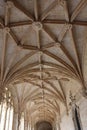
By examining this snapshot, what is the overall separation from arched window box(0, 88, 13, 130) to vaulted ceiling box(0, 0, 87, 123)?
117 centimetres

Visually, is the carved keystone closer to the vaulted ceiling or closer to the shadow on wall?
the vaulted ceiling

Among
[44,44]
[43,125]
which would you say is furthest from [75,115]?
[43,125]

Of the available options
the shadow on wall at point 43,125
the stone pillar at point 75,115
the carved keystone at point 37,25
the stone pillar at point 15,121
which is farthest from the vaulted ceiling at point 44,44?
the shadow on wall at point 43,125

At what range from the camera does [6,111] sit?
47.8 feet

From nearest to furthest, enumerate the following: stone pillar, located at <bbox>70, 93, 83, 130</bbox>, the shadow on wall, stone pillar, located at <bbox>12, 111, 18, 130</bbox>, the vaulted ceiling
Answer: the vaulted ceiling, stone pillar, located at <bbox>70, 93, 83, 130</bbox>, stone pillar, located at <bbox>12, 111, 18, 130</bbox>, the shadow on wall

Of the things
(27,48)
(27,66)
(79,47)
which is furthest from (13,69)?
(79,47)

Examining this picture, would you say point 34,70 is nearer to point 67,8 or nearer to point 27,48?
point 27,48

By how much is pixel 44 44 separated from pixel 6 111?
6.70m

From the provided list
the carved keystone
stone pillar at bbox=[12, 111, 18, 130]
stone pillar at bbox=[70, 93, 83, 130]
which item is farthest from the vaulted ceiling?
stone pillar at bbox=[12, 111, 18, 130]

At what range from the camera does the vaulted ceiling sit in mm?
9898

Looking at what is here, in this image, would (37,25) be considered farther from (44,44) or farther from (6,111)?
(6,111)

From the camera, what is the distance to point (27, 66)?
13.9 m

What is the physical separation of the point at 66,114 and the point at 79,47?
8.21 meters

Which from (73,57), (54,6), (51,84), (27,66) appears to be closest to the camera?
(54,6)
